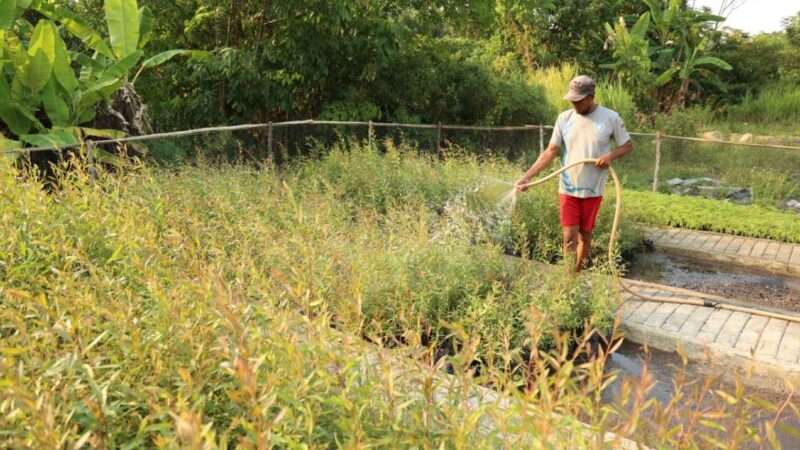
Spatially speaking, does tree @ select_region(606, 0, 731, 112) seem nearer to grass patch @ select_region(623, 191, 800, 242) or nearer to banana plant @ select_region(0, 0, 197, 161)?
grass patch @ select_region(623, 191, 800, 242)

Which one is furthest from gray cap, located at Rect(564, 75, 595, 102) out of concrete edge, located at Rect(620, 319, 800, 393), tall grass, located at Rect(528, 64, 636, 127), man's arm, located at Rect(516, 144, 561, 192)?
tall grass, located at Rect(528, 64, 636, 127)

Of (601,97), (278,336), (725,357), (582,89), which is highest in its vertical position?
(582,89)

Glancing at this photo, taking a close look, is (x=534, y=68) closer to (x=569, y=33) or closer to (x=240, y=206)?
(x=569, y=33)

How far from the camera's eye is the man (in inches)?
216

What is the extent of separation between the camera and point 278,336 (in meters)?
1.94

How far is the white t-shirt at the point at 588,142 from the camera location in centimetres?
555

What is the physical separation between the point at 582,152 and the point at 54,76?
19.5 ft

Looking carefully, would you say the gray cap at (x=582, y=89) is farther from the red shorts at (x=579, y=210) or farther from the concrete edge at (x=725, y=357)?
the concrete edge at (x=725, y=357)

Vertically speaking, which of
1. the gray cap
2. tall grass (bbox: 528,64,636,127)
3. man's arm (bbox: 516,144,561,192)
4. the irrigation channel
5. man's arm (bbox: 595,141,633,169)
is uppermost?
the gray cap

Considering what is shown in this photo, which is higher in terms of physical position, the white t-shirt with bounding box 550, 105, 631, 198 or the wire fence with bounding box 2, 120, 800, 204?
the white t-shirt with bounding box 550, 105, 631, 198

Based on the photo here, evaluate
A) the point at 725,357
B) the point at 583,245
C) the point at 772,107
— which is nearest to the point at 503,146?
the point at 583,245

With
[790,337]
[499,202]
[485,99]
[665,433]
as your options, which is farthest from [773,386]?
[485,99]

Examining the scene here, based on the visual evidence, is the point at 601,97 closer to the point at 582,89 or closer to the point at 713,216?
the point at 713,216

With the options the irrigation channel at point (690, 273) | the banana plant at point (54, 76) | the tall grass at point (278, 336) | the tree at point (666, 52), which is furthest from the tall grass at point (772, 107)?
the banana plant at point (54, 76)
